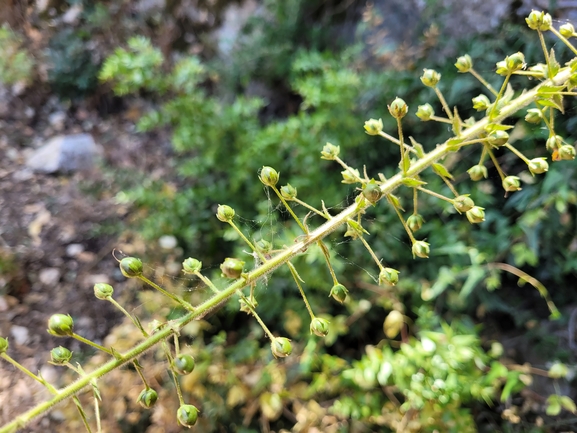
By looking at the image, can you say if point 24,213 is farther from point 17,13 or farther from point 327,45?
point 327,45

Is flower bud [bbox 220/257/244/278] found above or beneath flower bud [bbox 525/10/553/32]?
beneath

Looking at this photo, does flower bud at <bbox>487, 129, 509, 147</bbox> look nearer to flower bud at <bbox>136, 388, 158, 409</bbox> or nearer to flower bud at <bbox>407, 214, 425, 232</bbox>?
flower bud at <bbox>407, 214, 425, 232</bbox>

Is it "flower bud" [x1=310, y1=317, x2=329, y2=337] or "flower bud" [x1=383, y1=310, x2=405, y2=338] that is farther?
"flower bud" [x1=383, y1=310, x2=405, y2=338]

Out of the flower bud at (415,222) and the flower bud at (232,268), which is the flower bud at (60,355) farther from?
the flower bud at (415,222)

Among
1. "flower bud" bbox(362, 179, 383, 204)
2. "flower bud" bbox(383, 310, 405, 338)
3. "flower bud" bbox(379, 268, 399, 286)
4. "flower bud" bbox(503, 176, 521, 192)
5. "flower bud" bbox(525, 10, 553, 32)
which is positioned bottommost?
"flower bud" bbox(383, 310, 405, 338)

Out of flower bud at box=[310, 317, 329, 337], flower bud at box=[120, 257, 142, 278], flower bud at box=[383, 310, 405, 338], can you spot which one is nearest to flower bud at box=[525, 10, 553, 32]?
flower bud at box=[310, 317, 329, 337]

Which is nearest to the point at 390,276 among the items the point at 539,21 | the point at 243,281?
the point at 243,281

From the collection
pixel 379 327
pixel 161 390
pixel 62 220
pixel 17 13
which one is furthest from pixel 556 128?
pixel 17 13
